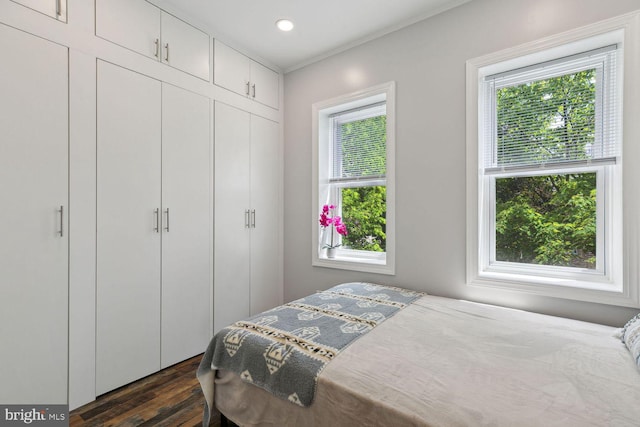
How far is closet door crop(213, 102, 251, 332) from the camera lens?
275 cm

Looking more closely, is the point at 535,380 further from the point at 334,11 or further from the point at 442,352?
the point at 334,11

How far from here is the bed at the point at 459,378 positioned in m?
1.00

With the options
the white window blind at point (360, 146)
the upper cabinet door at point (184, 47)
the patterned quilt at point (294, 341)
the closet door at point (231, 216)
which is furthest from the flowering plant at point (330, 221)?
the upper cabinet door at point (184, 47)

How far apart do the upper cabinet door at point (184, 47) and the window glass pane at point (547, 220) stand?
2526mm

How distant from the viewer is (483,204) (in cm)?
227

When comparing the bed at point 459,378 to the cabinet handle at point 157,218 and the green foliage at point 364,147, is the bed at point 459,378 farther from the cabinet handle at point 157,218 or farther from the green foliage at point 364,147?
the green foliage at point 364,147

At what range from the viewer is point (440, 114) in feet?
7.74

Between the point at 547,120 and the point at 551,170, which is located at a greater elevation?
the point at 547,120

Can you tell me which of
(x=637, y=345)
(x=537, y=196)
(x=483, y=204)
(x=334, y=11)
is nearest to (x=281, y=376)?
(x=637, y=345)

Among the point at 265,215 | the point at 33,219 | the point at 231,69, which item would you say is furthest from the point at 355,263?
the point at 33,219

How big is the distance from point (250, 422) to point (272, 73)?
3051 millimetres

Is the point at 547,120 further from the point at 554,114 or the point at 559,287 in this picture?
the point at 559,287

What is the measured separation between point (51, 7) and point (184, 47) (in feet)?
2.72

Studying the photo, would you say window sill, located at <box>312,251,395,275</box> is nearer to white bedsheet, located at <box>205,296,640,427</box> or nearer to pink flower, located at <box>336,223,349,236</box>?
pink flower, located at <box>336,223,349,236</box>
